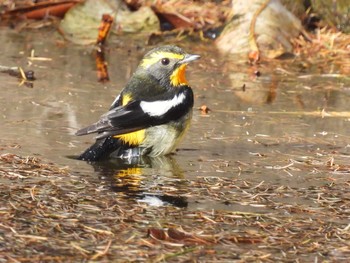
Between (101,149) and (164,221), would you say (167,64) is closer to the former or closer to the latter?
(101,149)

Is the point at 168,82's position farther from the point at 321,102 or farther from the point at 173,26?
the point at 173,26

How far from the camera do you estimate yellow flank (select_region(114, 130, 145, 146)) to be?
8055mm

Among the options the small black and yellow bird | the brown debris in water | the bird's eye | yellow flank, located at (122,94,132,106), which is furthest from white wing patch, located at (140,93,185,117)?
the brown debris in water

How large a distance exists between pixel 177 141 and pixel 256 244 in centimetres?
247

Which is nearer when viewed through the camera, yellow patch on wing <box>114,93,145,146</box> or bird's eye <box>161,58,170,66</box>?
yellow patch on wing <box>114,93,145,146</box>

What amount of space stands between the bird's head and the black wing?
0.34 meters

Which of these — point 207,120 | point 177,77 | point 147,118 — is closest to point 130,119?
point 147,118

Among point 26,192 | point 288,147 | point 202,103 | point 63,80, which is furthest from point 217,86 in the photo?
point 26,192

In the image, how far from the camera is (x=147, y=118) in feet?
26.2

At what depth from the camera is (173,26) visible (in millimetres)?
14148

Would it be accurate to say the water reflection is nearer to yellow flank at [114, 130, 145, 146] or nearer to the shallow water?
the shallow water

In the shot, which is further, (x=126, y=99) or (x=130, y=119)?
(x=126, y=99)

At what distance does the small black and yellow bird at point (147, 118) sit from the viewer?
7.81 m

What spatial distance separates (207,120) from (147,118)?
5.10ft
